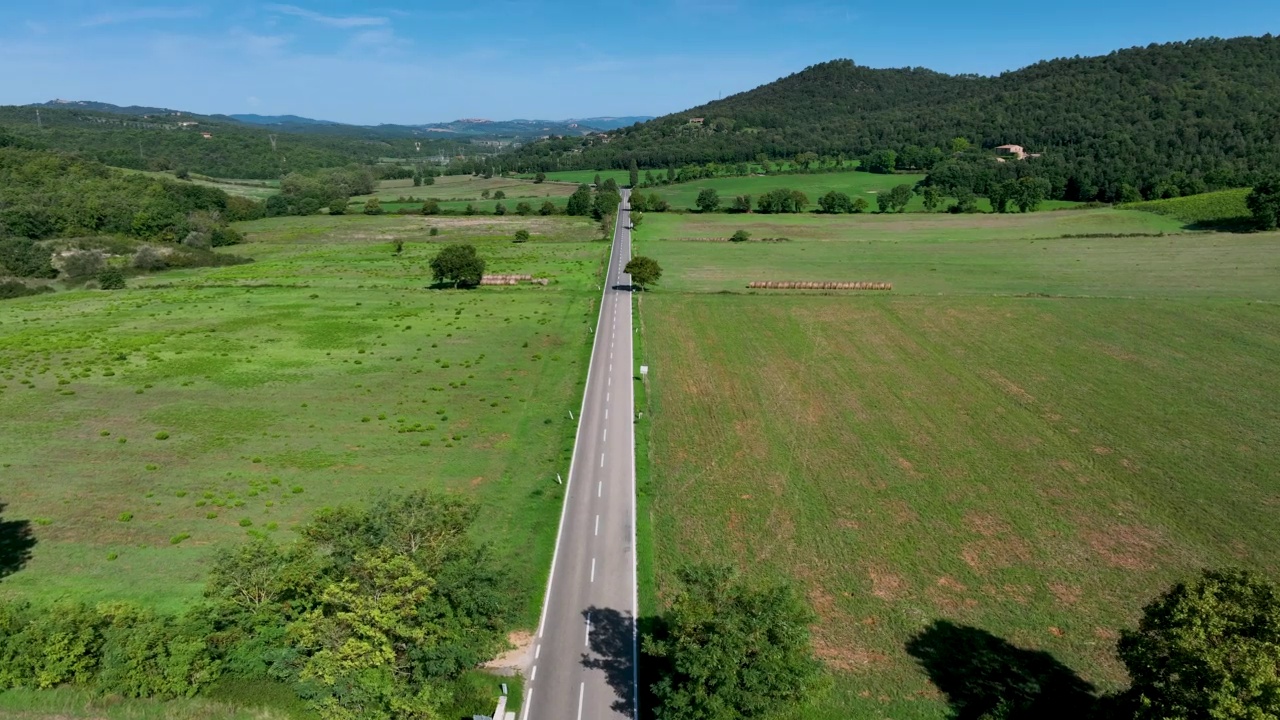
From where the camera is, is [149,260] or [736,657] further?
[149,260]

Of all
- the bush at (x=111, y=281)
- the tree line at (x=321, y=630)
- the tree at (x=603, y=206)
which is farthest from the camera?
the tree at (x=603, y=206)

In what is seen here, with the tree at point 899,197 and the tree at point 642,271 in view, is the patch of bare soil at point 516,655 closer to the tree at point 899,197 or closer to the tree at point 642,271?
the tree at point 642,271

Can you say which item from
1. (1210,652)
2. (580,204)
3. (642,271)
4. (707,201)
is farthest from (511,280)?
(1210,652)

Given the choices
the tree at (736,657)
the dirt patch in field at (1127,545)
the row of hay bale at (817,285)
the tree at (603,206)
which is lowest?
the dirt patch in field at (1127,545)

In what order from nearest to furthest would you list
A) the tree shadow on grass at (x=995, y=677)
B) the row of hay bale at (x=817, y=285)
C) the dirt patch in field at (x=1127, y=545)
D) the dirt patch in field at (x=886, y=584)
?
the tree shadow on grass at (x=995, y=677), the dirt patch in field at (x=886, y=584), the dirt patch in field at (x=1127, y=545), the row of hay bale at (x=817, y=285)

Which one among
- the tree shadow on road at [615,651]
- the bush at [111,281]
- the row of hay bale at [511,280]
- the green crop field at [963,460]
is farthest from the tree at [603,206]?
the tree shadow on road at [615,651]

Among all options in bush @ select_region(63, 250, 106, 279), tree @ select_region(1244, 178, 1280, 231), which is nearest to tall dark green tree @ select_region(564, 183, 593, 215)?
bush @ select_region(63, 250, 106, 279)

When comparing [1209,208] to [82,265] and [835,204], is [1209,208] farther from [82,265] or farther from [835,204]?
[82,265]

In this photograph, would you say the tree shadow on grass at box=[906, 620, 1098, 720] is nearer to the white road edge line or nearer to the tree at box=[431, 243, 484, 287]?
the white road edge line
